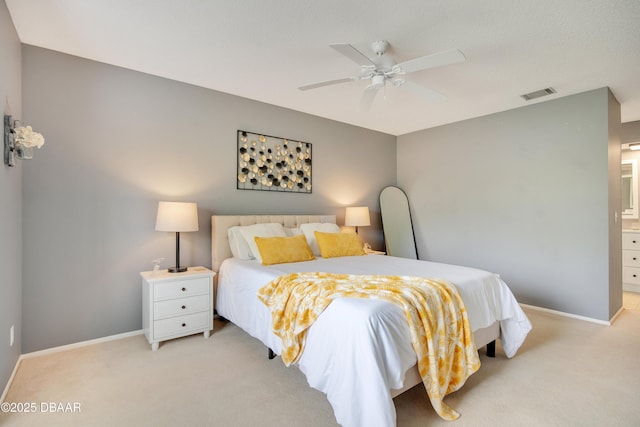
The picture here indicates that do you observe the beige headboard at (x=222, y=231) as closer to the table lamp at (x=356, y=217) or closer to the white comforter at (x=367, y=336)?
the white comforter at (x=367, y=336)

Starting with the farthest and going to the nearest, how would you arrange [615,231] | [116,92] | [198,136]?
1. [615,231]
2. [198,136]
3. [116,92]

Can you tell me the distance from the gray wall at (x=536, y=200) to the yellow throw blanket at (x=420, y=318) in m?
2.55

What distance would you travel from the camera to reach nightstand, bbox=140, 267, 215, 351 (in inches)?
108

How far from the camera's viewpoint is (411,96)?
3746 mm

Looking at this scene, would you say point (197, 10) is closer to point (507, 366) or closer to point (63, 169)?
point (63, 169)

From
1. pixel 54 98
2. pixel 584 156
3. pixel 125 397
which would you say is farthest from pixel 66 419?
pixel 584 156

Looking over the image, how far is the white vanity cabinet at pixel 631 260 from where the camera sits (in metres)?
4.71

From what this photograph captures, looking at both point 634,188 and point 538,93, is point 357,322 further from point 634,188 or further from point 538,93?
point 634,188

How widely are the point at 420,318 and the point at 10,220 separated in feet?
9.32

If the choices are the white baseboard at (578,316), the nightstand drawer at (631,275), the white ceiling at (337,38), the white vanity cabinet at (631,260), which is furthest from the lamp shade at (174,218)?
the nightstand drawer at (631,275)

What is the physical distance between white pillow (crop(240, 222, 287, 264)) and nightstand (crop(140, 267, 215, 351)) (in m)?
0.48

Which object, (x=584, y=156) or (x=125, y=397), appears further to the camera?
(x=584, y=156)

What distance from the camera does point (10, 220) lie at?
87.6 inches

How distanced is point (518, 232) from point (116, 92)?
491cm
